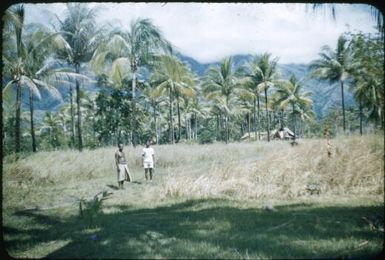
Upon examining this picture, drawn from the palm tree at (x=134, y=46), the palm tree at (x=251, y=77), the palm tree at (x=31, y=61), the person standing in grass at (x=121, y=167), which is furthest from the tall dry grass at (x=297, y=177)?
the palm tree at (x=251, y=77)

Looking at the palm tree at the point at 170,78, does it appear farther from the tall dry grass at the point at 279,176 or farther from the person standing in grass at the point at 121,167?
the tall dry grass at the point at 279,176

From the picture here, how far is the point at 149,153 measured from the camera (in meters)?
12.4

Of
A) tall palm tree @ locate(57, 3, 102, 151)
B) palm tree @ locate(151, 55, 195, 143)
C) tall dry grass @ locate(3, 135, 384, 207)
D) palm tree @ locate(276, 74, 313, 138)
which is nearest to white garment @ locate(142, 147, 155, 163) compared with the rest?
tall dry grass @ locate(3, 135, 384, 207)

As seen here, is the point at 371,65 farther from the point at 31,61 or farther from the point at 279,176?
the point at 31,61

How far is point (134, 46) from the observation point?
20094 mm

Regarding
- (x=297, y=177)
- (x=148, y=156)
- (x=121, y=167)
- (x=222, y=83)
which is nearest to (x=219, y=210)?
(x=297, y=177)

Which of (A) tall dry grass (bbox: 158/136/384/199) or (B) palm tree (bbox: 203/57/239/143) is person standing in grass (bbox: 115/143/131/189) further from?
(B) palm tree (bbox: 203/57/239/143)

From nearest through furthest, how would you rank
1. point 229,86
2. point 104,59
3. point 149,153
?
point 149,153 → point 104,59 → point 229,86

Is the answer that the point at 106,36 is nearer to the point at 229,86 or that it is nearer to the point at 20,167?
the point at 20,167

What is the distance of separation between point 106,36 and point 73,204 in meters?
13.8

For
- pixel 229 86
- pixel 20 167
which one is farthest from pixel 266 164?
pixel 229 86

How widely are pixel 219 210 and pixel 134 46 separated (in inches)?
588

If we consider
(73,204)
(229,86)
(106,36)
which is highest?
(106,36)

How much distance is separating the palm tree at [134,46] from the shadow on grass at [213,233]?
12.8 meters
